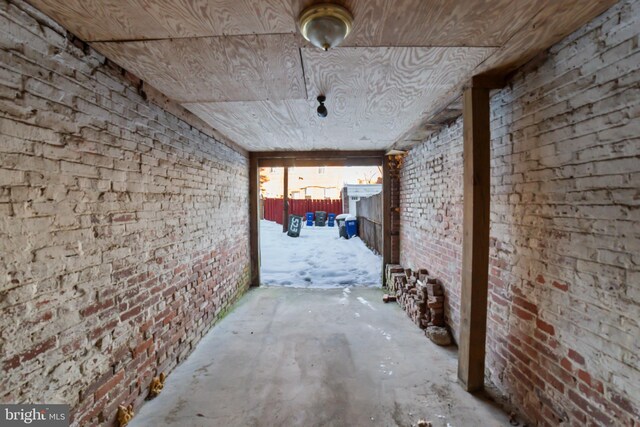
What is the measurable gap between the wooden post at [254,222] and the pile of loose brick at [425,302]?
2.64 m

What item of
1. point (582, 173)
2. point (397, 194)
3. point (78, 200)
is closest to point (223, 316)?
point (78, 200)

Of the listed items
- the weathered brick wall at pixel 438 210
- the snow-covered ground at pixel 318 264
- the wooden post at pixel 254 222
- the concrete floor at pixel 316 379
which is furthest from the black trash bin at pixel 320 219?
the concrete floor at pixel 316 379

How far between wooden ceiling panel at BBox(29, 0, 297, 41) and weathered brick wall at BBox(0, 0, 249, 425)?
17 cm

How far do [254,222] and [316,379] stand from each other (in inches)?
126

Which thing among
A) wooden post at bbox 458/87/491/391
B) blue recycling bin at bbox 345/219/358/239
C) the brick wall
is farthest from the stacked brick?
blue recycling bin at bbox 345/219/358/239

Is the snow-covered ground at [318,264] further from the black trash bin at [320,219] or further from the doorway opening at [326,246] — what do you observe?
the black trash bin at [320,219]

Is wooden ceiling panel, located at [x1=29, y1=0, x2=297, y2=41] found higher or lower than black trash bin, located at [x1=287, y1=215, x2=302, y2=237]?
higher

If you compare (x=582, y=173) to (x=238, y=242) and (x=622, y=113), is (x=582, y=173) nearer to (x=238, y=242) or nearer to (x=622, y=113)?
(x=622, y=113)

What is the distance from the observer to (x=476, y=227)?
2057 mm

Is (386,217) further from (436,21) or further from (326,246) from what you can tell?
(326,246)

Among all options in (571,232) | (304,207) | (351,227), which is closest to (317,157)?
(571,232)

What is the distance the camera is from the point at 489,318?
7.38ft

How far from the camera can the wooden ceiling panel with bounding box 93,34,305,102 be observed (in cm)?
156

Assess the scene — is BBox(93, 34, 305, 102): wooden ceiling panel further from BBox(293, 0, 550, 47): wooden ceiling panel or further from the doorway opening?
the doorway opening
